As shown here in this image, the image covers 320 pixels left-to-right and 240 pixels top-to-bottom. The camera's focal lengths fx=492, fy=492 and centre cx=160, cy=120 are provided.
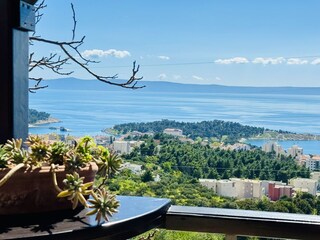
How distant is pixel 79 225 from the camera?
4.05 ft

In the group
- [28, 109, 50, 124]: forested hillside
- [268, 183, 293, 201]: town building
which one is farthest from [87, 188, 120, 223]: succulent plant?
[28, 109, 50, 124]: forested hillside

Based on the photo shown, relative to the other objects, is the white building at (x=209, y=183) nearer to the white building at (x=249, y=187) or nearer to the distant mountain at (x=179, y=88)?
the white building at (x=249, y=187)

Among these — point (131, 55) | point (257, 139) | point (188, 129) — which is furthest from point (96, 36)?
point (257, 139)

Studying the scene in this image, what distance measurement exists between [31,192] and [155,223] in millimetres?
375

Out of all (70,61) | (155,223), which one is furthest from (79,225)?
(70,61)

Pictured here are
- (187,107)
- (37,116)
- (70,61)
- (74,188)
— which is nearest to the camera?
(74,188)

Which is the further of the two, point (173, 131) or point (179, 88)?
point (179, 88)

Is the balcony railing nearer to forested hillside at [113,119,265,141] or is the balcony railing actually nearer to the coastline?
forested hillside at [113,119,265,141]

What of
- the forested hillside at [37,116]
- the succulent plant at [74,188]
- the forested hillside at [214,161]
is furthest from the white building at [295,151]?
the forested hillside at [37,116]

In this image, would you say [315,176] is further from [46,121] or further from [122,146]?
[46,121]

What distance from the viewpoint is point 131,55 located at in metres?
2.46

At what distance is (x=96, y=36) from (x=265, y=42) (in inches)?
35.7

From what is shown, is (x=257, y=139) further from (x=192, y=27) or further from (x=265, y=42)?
(x=192, y=27)

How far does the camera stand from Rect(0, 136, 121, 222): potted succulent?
1.25m
